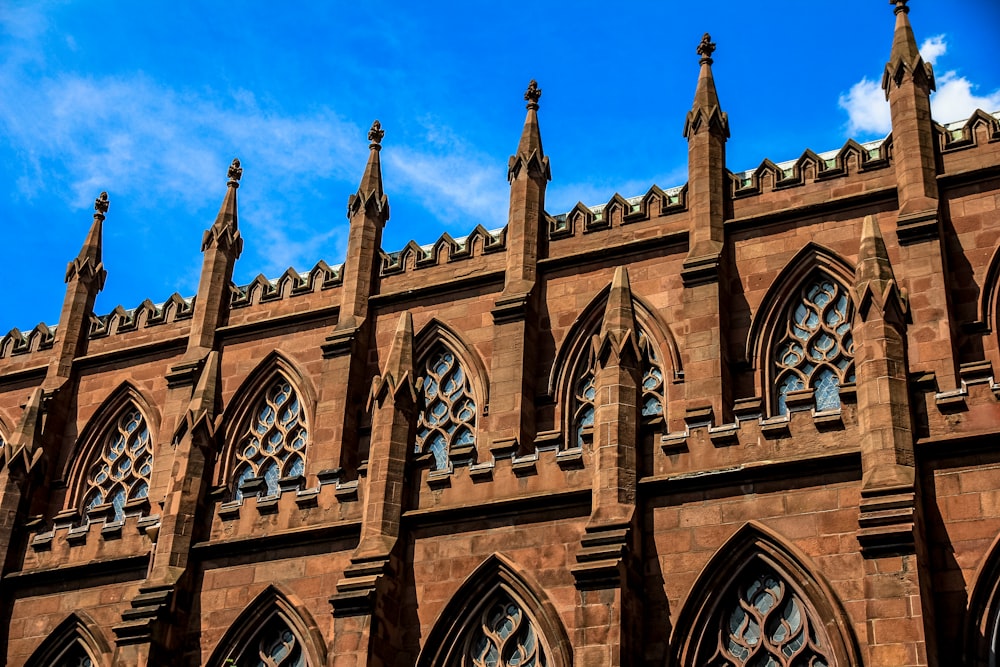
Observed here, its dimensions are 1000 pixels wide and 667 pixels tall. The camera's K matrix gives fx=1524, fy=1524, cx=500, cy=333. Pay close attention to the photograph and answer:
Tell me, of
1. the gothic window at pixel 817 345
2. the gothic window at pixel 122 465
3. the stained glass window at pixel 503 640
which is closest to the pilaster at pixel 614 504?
the stained glass window at pixel 503 640

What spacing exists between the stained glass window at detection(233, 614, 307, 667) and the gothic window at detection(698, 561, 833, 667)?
623 cm

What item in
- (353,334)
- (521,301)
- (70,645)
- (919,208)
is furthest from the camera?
(353,334)

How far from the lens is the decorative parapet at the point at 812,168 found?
1083 inches

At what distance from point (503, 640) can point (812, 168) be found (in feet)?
38.7

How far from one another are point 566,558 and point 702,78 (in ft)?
41.4

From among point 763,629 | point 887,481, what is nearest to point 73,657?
point 763,629

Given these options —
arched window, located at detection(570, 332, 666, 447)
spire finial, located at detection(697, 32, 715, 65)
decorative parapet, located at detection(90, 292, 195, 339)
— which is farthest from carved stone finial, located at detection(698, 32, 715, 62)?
decorative parapet, located at detection(90, 292, 195, 339)

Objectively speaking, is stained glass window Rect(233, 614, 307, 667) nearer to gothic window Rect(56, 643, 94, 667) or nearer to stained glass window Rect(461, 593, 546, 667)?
stained glass window Rect(461, 593, 546, 667)

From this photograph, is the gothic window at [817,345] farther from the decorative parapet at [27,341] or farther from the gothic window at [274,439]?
the decorative parapet at [27,341]

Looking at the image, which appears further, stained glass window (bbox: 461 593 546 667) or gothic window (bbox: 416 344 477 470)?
gothic window (bbox: 416 344 477 470)

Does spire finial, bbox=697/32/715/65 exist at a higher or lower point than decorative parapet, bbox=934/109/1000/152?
higher

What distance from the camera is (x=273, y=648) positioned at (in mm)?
22250

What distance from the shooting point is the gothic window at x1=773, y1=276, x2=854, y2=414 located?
26.1m

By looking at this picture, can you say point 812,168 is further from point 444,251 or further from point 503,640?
point 503,640
